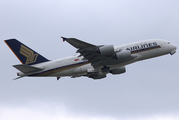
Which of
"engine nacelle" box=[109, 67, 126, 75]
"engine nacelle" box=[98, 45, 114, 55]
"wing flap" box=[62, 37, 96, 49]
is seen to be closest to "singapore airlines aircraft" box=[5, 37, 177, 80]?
"engine nacelle" box=[109, 67, 126, 75]

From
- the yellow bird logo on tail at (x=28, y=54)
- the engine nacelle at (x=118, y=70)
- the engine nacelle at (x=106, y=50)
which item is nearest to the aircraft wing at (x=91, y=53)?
the engine nacelle at (x=106, y=50)

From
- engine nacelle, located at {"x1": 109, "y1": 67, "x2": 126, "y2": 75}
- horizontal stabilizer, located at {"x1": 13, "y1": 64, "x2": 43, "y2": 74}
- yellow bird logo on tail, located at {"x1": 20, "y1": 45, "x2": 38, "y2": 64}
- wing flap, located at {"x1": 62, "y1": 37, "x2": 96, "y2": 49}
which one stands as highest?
yellow bird logo on tail, located at {"x1": 20, "y1": 45, "x2": 38, "y2": 64}

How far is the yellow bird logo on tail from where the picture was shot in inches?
1871

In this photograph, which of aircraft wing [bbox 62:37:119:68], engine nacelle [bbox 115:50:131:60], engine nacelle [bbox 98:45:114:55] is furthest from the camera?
engine nacelle [bbox 115:50:131:60]

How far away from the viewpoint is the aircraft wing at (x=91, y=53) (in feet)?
129

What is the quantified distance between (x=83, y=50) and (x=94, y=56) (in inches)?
121

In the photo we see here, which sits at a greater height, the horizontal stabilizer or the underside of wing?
the underside of wing

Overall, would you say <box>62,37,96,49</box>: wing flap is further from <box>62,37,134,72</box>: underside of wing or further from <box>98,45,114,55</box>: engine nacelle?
<box>98,45,114,55</box>: engine nacelle

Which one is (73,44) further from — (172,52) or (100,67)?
→ (172,52)

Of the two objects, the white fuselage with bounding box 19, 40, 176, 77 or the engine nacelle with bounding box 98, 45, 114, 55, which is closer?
the engine nacelle with bounding box 98, 45, 114, 55

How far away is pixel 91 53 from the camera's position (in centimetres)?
4262

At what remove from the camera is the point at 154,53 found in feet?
152

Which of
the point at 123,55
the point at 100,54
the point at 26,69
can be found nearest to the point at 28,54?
the point at 26,69

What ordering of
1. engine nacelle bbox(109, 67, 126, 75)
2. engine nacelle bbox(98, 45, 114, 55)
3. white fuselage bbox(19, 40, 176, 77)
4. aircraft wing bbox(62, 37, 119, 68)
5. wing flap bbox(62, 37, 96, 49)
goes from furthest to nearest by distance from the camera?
engine nacelle bbox(109, 67, 126, 75) < white fuselage bbox(19, 40, 176, 77) < engine nacelle bbox(98, 45, 114, 55) < aircraft wing bbox(62, 37, 119, 68) < wing flap bbox(62, 37, 96, 49)
